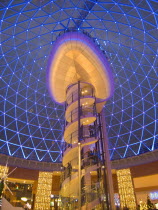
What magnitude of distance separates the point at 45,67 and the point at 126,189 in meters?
28.5

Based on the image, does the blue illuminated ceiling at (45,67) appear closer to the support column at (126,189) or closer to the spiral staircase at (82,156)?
the support column at (126,189)

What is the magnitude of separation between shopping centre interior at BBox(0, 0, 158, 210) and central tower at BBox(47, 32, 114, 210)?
14 cm

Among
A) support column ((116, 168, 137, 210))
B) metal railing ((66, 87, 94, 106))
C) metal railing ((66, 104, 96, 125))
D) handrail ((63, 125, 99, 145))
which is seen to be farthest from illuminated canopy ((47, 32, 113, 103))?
support column ((116, 168, 137, 210))

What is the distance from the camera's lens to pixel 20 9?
27.1 meters

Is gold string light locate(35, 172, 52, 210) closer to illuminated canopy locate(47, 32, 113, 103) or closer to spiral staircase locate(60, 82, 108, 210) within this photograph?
spiral staircase locate(60, 82, 108, 210)

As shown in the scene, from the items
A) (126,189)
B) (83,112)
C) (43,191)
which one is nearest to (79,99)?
(83,112)

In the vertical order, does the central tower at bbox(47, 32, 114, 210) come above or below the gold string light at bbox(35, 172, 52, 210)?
above

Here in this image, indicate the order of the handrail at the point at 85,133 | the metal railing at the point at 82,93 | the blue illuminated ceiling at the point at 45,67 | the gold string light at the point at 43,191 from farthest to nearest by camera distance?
the gold string light at the point at 43,191 → the blue illuminated ceiling at the point at 45,67 → the metal railing at the point at 82,93 → the handrail at the point at 85,133

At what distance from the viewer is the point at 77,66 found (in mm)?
27016

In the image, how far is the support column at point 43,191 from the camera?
3553cm

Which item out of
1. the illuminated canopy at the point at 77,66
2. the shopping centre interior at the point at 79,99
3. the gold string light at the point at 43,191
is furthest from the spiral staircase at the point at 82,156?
the gold string light at the point at 43,191

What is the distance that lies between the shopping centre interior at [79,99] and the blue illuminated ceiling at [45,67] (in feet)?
0.53

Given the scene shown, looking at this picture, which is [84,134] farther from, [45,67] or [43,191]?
[45,67]

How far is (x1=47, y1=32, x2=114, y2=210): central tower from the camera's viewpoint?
67.7 ft
